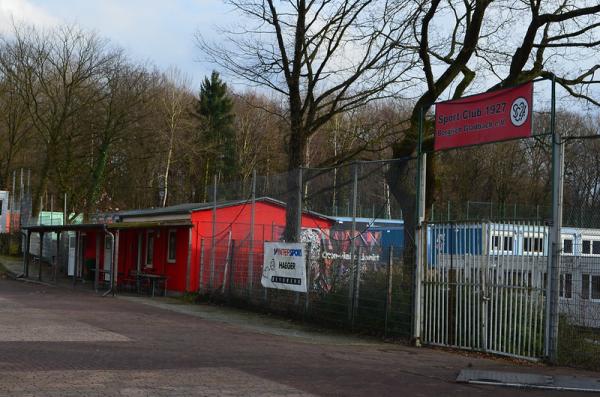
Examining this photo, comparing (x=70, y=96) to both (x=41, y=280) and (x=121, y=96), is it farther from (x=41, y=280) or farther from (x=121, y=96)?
(x=41, y=280)

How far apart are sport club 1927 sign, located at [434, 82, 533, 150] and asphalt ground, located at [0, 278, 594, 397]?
A: 3.90m

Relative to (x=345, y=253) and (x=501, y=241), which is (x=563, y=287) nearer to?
(x=501, y=241)

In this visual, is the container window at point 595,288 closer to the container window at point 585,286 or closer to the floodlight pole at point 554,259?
the container window at point 585,286

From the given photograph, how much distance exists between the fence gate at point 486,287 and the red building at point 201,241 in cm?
467

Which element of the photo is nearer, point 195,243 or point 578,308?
point 578,308

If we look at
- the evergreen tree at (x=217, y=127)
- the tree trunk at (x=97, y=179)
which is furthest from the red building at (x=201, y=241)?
the evergreen tree at (x=217, y=127)

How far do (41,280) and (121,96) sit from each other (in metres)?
16.3

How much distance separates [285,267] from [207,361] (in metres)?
7.56

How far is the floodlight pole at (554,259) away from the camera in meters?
11.6

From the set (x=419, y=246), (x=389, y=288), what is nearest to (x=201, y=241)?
(x=389, y=288)

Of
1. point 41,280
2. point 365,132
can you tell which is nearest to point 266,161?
point 41,280

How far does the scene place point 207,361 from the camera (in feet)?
34.8

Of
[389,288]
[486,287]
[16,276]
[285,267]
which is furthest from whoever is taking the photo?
[16,276]

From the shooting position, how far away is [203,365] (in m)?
10.2
